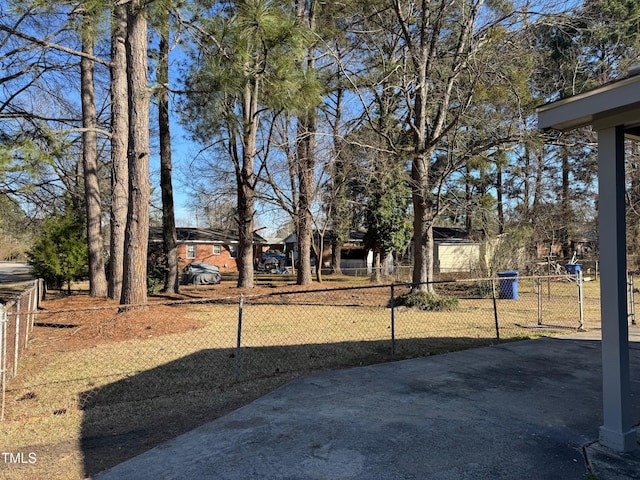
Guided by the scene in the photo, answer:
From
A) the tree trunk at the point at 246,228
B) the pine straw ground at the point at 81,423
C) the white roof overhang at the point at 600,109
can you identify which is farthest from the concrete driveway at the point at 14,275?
the white roof overhang at the point at 600,109

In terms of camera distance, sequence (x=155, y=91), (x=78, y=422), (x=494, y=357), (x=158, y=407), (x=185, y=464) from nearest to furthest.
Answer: (x=185, y=464), (x=78, y=422), (x=158, y=407), (x=494, y=357), (x=155, y=91)

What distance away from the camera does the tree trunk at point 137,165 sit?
1002 cm

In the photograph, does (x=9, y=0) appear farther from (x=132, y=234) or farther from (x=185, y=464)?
(x=185, y=464)

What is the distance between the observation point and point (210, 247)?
40.1 m

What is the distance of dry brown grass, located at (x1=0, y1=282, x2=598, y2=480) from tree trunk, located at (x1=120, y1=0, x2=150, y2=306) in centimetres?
90

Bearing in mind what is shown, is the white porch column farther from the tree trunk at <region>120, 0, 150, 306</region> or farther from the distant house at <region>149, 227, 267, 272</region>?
the distant house at <region>149, 227, 267, 272</region>

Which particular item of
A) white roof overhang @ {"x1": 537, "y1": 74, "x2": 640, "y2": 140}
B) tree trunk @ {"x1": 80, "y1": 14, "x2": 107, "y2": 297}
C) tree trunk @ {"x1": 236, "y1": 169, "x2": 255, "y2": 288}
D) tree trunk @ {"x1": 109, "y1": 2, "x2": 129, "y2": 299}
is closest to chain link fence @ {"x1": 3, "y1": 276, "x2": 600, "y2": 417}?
tree trunk @ {"x1": 109, "y1": 2, "x2": 129, "y2": 299}

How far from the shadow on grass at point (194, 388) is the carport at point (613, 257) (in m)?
3.52

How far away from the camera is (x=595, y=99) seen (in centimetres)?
346

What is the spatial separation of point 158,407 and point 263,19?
6.07 meters

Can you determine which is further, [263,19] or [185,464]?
[263,19]

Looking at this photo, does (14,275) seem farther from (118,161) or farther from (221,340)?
(221,340)

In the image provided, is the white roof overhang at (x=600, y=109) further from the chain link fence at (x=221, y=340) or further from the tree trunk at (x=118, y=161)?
the tree trunk at (x=118, y=161)

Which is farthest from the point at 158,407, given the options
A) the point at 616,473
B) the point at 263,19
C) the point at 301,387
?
the point at 263,19
